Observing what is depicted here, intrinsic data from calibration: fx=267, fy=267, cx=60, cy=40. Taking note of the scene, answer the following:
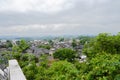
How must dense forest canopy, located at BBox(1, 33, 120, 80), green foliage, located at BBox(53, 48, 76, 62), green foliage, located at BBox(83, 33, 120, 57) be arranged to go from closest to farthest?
dense forest canopy, located at BBox(1, 33, 120, 80) < green foliage, located at BBox(83, 33, 120, 57) < green foliage, located at BBox(53, 48, 76, 62)

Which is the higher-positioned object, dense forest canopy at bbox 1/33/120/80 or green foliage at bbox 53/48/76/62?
dense forest canopy at bbox 1/33/120/80

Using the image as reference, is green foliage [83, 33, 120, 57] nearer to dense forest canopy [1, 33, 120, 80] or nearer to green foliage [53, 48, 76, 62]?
dense forest canopy [1, 33, 120, 80]

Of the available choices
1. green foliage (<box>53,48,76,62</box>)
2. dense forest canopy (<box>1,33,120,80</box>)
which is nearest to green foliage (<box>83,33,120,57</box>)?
dense forest canopy (<box>1,33,120,80</box>)

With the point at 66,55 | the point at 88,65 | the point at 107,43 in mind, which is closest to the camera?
the point at 88,65

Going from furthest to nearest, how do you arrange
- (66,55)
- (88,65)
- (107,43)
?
(66,55), (107,43), (88,65)

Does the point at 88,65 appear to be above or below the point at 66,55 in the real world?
above

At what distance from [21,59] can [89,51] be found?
7368 millimetres

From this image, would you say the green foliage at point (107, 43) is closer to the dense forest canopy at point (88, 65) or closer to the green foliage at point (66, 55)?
the dense forest canopy at point (88, 65)

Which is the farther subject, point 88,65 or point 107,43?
point 107,43

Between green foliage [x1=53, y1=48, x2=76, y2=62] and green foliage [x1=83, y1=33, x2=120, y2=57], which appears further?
green foliage [x1=53, y1=48, x2=76, y2=62]

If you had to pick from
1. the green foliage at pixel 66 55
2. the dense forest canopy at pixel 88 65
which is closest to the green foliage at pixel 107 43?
the dense forest canopy at pixel 88 65

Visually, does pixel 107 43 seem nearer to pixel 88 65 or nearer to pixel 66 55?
pixel 88 65

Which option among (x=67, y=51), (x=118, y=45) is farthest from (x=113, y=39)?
(x=67, y=51)

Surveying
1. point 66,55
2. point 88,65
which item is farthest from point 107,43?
point 66,55
